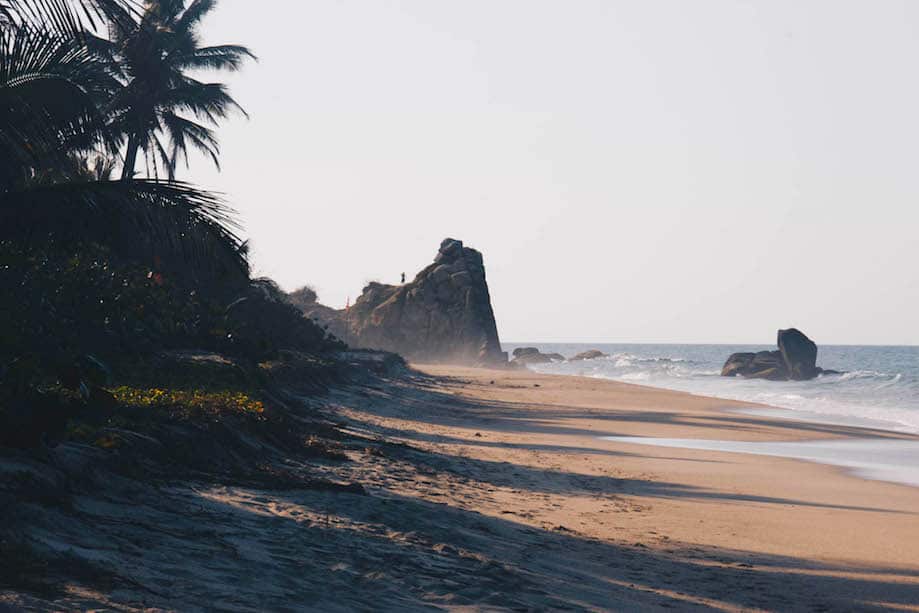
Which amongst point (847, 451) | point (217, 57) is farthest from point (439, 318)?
point (847, 451)

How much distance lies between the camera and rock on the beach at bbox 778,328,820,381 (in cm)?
8419

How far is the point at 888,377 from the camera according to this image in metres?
70.8

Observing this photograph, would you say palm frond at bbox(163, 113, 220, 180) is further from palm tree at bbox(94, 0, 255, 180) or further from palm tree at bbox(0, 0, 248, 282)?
palm tree at bbox(0, 0, 248, 282)

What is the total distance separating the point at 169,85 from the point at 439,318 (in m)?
57.2

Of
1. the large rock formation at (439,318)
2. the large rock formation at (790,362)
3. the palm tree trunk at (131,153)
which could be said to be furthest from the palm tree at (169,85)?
the large rock formation at (790,362)

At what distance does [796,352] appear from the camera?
84688 mm

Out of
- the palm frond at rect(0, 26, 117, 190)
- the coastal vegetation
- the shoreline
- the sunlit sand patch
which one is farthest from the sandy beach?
the palm frond at rect(0, 26, 117, 190)

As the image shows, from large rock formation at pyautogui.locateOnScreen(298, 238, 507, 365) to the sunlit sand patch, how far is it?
6405 cm

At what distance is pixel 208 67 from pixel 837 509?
102 ft

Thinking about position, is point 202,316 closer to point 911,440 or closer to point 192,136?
point 192,136

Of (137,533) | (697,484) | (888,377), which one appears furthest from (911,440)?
(888,377)

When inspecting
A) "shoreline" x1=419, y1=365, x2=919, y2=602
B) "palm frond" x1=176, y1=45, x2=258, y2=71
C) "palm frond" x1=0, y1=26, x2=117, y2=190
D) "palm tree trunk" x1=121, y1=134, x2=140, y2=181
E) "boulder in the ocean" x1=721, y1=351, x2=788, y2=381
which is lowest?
"shoreline" x1=419, y1=365, x2=919, y2=602

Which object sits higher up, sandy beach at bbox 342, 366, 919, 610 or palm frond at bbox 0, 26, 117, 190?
palm frond at bbox 0, 26, 117, 190

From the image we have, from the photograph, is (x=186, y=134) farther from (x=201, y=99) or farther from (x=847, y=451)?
(x=847, y=451)
